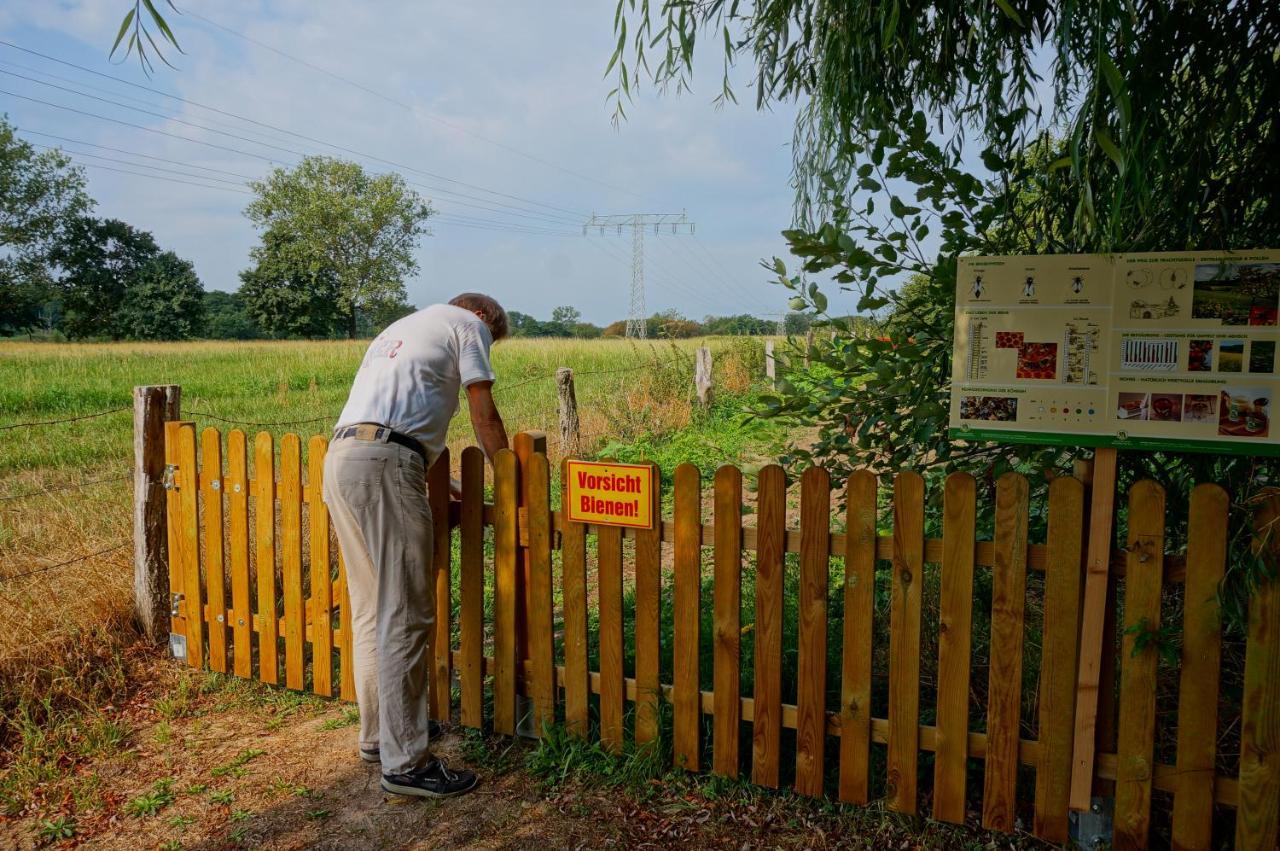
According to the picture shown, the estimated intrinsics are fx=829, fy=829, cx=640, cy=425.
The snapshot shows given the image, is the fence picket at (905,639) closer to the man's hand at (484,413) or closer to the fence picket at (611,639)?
the fence picket at (611,639)

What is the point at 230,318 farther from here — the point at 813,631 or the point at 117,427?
the point at 813,631

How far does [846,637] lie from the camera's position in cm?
295

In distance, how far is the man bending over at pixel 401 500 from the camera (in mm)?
3199

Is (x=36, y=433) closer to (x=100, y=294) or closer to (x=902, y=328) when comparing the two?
(x=902, y=328)

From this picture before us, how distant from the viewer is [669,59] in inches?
130

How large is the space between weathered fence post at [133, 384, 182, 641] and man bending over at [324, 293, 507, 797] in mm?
1708

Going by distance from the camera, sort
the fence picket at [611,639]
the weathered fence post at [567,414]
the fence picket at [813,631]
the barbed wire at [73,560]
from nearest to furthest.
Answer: the fence picket at [813,631] < the fence picket at [611,639] < the barbed wire at [73,560] < the weathered fence post at [567,414]

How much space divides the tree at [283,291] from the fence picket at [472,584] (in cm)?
6696

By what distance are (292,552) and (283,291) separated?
222ft

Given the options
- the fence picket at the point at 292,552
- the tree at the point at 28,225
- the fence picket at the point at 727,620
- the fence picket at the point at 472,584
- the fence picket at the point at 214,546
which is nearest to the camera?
the fence picket at the point at 727,620

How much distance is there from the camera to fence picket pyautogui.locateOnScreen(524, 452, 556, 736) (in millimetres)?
3416

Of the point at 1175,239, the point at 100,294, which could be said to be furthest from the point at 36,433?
the point at 100,294

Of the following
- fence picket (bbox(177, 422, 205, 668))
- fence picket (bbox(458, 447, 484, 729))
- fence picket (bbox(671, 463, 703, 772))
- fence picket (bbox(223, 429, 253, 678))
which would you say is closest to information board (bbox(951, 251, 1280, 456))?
fence picket (bbox(671, 463, 703, 772))

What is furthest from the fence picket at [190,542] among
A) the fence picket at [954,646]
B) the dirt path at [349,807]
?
the fence picket at [954,646]
